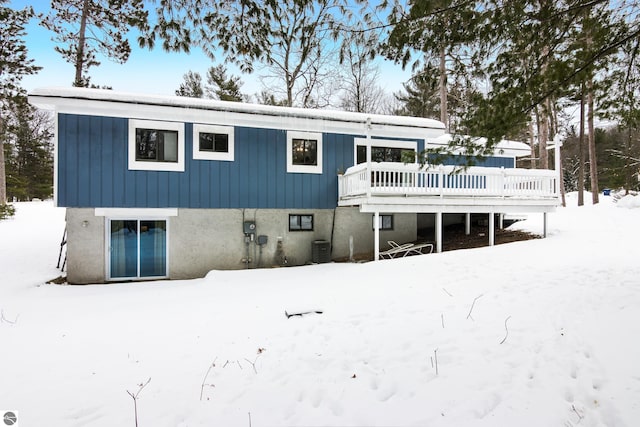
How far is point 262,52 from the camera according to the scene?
16.0 ft

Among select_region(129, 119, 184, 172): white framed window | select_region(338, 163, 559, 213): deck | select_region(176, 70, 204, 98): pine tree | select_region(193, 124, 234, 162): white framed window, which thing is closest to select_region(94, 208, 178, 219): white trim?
select_region(129, 119, 184, 172): white framed window

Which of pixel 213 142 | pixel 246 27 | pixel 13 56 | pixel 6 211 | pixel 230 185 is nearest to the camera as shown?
pixel 246 27

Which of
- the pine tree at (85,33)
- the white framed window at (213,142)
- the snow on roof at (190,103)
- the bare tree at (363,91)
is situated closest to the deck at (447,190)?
the snow on roof at (190,103)

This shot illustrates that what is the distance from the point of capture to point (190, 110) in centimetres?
913

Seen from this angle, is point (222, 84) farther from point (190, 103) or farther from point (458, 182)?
point (458, 182)

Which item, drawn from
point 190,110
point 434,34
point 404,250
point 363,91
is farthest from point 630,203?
point 190,110

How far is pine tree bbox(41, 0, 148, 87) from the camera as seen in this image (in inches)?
584

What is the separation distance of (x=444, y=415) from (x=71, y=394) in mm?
3753

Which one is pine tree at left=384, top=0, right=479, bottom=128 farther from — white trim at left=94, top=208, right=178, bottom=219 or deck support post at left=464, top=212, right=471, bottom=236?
deck support post at left=464, top=212, right=471, bottom=236

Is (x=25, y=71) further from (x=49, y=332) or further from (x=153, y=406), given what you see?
(x=153, y=406)

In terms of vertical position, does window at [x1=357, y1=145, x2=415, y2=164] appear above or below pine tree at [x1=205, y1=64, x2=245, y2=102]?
below

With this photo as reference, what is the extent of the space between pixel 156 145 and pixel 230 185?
232cm

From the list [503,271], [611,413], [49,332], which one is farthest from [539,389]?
[49,332]

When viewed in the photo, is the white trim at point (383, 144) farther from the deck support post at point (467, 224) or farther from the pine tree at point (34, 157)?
the pine tree at point (34, 157)
